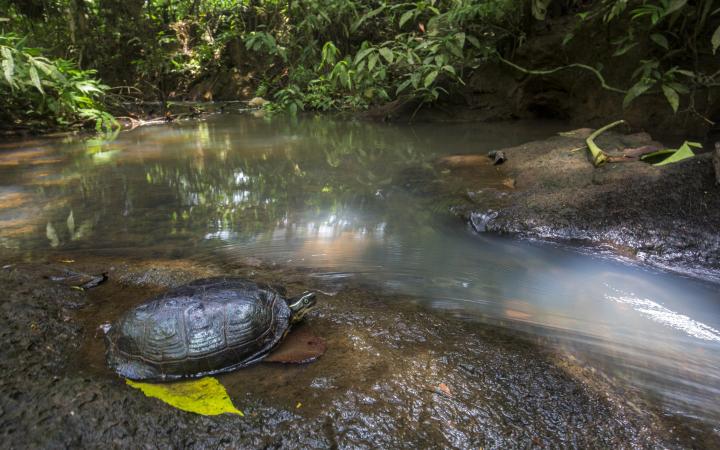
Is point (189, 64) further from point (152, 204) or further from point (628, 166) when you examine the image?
point (628, 166)

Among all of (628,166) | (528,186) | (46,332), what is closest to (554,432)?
(46,332)

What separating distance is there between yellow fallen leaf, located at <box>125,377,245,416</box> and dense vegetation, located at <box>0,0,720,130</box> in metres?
4.55

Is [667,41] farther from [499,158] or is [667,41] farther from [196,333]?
[196,333]

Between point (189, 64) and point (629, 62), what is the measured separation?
14733mm

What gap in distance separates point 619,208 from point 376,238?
180cm

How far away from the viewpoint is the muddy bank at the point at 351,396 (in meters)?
1.44

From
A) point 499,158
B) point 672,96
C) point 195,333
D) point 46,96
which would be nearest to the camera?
point 195,333

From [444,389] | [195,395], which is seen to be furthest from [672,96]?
[195,395]

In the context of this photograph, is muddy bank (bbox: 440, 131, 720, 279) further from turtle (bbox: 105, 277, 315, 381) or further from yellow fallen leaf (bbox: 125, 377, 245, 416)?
yellow fallen leaf (bbox: 125, 377, 245, 416)

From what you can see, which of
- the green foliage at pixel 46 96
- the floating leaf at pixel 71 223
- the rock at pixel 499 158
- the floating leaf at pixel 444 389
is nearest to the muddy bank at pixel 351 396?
the floating leaf at pixel 444 389

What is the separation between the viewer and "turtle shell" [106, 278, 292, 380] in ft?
5.72

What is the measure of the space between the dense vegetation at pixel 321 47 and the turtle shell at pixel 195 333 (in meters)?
4.27

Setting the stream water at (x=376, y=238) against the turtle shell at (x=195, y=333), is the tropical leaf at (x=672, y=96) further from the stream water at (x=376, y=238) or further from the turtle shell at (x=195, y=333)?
the turtle shell at (x=195, y=333)

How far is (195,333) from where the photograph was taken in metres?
1.78
